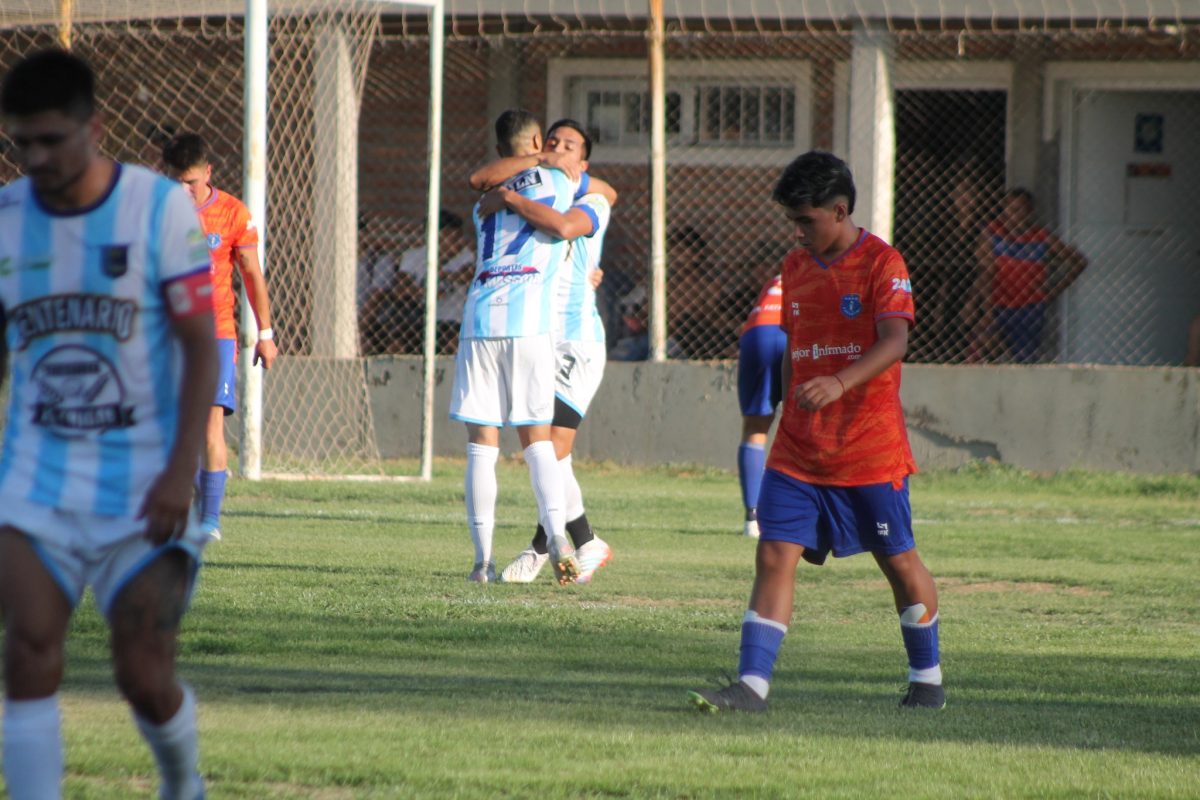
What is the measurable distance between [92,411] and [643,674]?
9.79 feet

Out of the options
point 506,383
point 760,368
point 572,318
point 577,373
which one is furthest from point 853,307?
point 760,368

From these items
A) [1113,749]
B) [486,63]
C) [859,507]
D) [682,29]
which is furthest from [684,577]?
[486,63]

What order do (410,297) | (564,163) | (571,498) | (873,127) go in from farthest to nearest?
(410,297), (873,127), (571,498), (564,163)

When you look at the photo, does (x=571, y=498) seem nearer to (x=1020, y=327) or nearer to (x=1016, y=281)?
(x=1020, y=327)

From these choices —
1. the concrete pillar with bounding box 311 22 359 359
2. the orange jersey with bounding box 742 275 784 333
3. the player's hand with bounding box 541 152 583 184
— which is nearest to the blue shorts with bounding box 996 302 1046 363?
the orange jersey with bounding box 742 275 784 333

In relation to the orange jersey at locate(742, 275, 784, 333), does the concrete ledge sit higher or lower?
lower

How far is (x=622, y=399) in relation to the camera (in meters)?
15.8

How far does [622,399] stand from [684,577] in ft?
21.8

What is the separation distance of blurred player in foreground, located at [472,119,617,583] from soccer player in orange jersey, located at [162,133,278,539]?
5.19 ft

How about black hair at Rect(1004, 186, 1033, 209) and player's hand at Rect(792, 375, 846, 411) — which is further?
black hair at Rect(1004, 186, 1033, 209)

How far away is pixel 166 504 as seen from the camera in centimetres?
375

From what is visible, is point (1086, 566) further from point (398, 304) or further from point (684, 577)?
point (398, 304)

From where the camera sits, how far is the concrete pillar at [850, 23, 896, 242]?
15.8 meters

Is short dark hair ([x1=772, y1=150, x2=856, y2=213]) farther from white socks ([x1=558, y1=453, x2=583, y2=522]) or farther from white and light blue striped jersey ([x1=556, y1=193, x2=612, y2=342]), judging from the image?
white and light blue striped jersey ([x1=556, y1=193, x2=612, y2=342])
